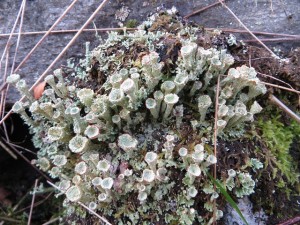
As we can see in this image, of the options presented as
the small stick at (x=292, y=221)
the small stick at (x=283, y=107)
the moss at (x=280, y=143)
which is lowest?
the small stick at (x=292, y=221)

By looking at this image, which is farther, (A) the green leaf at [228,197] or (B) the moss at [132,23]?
(B) the moss at [132,23]

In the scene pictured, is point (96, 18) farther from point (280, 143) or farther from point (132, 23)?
point (280, 143)

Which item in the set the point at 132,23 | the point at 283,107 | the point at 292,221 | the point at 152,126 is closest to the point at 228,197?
the point at 292,221

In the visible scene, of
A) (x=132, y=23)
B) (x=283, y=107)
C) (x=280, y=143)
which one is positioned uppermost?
(x=132, y=23)

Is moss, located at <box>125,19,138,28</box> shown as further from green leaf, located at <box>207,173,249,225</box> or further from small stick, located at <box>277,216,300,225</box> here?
small stick, located at <box>277,216,300,225</box>

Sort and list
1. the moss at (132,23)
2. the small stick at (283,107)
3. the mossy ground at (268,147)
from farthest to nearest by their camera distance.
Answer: the moss at (132,23)
the small stick at (283,107)
the mossy ground at (268,147)

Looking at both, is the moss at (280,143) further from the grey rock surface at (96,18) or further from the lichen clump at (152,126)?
the grey rock surface at (96,18)

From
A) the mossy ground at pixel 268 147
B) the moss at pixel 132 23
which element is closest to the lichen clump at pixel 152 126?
the mossy ground at pixel 268 147
